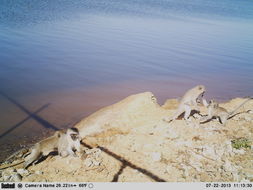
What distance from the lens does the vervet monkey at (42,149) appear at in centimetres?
822

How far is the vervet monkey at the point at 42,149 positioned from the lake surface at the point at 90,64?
248 cm

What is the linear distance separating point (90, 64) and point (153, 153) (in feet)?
41.4

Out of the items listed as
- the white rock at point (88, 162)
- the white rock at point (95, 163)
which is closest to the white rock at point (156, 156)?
the white rock at point (95, 163)

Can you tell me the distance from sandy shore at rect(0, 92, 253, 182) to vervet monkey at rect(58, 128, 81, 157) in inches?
9.1

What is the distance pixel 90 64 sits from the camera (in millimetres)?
19500

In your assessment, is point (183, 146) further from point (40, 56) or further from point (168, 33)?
point (168, 33)

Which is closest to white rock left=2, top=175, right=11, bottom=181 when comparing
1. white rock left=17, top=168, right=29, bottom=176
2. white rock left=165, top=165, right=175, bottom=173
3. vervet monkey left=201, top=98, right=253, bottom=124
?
white rock left=17, top=168, right=29, bottom=176

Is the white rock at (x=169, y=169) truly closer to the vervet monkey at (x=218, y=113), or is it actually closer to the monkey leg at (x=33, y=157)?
the vervet monkey at (x=218, y=113)

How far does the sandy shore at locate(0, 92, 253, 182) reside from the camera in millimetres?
7234

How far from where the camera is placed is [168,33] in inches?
1174

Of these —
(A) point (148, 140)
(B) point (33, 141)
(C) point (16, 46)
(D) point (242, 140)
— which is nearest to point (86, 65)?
(C) point (16, 46)

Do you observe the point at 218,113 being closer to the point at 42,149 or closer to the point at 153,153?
the point at 153,153

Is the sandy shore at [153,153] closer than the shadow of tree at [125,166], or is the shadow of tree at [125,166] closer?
the shadow of tree at [125,166]

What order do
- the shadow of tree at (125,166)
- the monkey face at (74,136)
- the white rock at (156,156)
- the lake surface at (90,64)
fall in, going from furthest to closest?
the lake surface at (90,64) < the monkey face at (74,136) < the white rock at (156,156) < the shadow of tree at (125,166)
